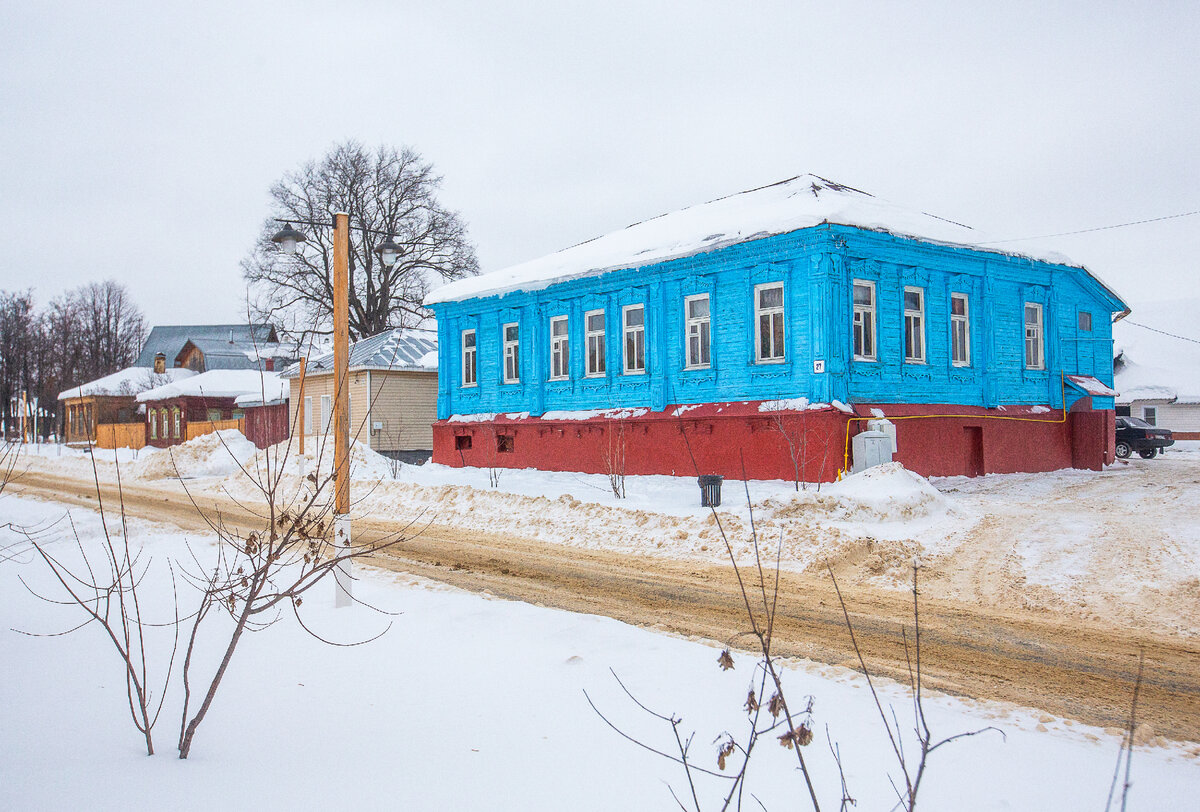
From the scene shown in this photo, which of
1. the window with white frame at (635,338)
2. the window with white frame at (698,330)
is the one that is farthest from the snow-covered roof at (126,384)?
the window with white frame at (698,330)

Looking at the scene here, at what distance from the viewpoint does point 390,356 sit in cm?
2936

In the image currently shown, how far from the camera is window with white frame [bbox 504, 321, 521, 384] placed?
21703 mm

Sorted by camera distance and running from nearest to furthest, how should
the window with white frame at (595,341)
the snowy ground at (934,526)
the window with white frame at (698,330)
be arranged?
1. the snowy ground at (934,526)
2. the window with white frame at (698,330)
3. the window with white frame at (595,341)

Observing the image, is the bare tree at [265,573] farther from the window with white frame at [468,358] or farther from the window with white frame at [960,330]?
the window with white frame at [960,330]

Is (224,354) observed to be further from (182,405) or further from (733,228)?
(733,228)

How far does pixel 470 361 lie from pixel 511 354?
5.63 ft

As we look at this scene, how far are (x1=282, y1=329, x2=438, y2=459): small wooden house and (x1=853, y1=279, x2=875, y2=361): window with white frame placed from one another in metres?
16.9

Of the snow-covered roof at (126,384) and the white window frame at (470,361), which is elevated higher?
the snow-covered roof at (126,384)

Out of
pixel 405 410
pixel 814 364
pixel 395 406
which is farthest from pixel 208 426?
pixel 814 364

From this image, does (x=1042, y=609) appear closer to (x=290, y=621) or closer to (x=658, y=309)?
(x=290, y=621)

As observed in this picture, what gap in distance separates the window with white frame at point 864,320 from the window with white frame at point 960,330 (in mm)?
2662

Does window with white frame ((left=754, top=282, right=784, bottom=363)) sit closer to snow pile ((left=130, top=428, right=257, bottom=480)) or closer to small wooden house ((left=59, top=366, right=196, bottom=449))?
snow pile ((left=130, top=428, right=257, bottom=480))

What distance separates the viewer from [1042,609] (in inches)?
294

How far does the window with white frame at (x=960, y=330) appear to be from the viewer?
57.9ft
